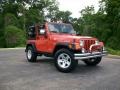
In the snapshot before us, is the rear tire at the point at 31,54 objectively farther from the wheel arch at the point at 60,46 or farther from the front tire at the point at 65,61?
the front tire at the point at 65,61

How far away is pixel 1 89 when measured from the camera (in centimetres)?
816

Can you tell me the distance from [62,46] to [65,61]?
25.4 inches

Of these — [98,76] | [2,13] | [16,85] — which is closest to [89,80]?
[98,76]

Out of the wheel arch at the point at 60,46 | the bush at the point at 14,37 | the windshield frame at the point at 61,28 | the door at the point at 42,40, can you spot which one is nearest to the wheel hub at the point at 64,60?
the wheel arch at the point at 60,46

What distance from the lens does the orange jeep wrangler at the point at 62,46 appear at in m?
10.7

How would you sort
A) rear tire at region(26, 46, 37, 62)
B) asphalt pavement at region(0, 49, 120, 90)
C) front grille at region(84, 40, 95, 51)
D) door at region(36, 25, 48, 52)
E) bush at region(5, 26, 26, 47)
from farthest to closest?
bush at region(5, 26, 26, 47) < rear tire at region(26, 46, 37, 62) < door at region(36, 25, 48, 52) < front grille at region(84, 40, 95, 51) < asphalt pavement at region(0, 49, 120, 90)

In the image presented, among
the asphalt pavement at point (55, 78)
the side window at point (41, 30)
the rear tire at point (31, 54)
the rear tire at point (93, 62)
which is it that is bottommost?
the asphalt pavement at point (55, 78)

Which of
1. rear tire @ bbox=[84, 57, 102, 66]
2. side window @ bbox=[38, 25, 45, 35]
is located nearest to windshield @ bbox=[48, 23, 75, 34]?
side window @ bbox=[38, 25, 45, 35]

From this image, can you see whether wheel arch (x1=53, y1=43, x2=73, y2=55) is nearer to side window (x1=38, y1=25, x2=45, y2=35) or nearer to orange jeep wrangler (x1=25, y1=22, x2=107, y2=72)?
orange jeep wrangler (x1=25, y1=22, x2=107, y2=72)

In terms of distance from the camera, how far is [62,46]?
37.0ft

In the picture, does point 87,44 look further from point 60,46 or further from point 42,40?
point 42,40

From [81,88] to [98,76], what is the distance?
76.9 inches

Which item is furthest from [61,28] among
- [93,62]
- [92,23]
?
[92,23]

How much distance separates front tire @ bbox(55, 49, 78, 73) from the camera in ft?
35.2
